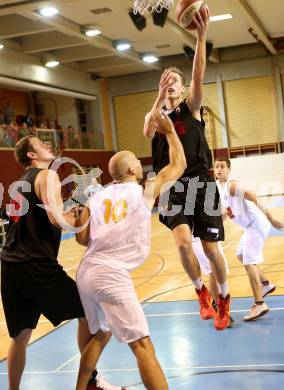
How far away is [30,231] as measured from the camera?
4.14 meters

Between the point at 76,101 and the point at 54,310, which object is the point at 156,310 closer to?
the point at 54,310

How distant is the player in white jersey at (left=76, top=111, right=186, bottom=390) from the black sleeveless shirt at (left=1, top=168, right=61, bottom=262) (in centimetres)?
38

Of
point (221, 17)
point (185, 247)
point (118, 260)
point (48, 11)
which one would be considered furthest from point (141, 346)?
point (221, 17)

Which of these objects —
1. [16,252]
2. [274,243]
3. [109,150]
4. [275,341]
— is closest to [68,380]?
[16,252]

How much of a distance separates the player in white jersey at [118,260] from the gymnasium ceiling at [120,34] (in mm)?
11219

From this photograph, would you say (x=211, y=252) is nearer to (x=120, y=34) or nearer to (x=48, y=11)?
(x=48, y=11)

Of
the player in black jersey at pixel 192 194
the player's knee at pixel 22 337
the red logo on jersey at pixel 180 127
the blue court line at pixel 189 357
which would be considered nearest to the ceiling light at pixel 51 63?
the blue court line at pixel 189 357

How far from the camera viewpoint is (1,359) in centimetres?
571

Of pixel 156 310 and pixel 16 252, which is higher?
pixel 16 252

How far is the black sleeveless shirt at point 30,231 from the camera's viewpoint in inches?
162

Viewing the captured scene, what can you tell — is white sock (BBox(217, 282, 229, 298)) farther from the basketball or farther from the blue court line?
the basketball

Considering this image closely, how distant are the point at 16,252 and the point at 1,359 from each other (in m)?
2.00

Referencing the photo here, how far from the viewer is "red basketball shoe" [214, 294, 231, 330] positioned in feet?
18.6

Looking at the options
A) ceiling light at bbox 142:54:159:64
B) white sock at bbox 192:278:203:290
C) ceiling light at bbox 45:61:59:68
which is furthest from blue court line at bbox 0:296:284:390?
ceiling light at bbox 142:54:159:64
